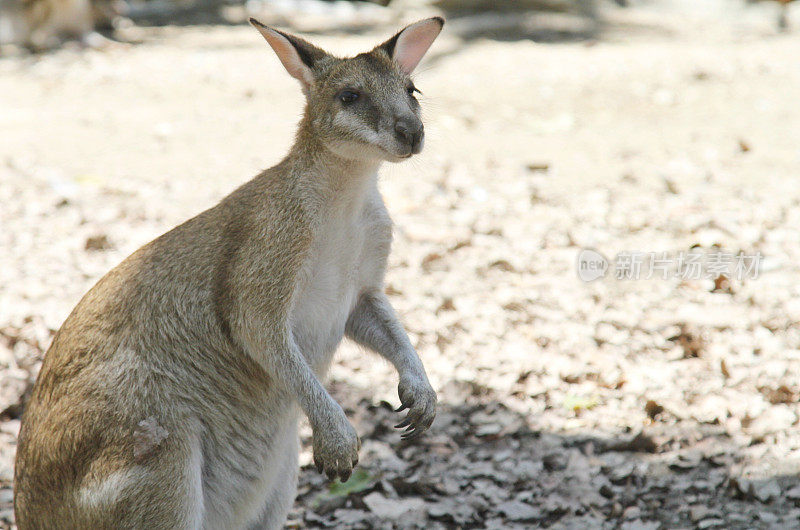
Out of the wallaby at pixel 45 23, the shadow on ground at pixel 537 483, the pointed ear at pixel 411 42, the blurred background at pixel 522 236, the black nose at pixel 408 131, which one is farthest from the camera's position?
the wallaby at pixel 45 23

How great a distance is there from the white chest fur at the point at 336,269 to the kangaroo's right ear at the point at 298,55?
468 mm

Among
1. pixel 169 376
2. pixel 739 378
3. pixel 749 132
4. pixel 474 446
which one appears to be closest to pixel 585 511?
pixel 474 446

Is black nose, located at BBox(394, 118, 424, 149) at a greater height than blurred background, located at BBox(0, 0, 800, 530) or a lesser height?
greater

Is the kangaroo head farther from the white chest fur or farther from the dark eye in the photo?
the white chest fur

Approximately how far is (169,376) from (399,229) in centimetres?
328

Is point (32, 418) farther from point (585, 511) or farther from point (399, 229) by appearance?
point (399, 229)

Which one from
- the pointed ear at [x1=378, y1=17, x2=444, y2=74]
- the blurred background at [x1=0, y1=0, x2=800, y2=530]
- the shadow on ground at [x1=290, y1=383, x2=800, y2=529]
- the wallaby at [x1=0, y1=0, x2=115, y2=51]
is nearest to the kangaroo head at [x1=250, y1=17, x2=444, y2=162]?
the pointed ear at [x1=378, y1=17, x2=444, y2=74]

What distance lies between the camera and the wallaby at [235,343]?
298 cm

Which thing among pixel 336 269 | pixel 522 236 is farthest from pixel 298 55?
pixel 522 236

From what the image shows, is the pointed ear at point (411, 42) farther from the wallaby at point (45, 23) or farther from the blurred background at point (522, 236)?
the wallaby at point (45, 23)

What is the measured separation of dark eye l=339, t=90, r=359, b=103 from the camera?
10.6 ft

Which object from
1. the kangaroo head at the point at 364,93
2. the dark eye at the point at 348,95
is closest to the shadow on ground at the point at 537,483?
the kangaroo head at the point at 364,93

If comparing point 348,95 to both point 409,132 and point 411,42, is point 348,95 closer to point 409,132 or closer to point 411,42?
point 409,132

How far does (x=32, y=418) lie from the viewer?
3.20 meters
